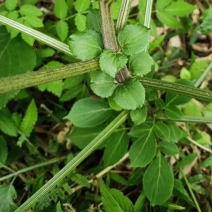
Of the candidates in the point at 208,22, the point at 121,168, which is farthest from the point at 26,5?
the point at 121,168

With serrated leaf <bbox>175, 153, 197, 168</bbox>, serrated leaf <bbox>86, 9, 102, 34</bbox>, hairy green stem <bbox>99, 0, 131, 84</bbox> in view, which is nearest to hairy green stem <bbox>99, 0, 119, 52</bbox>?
hairy green stem <bbox>99, 0, 131, 84</bbox>

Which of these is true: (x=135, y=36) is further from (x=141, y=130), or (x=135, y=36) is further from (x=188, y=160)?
(x=188, y=160)

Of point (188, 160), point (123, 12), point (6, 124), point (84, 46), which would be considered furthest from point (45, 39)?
point (188, 160)

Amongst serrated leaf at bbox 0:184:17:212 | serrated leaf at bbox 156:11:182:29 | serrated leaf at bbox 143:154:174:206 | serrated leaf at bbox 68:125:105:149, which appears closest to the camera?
serrated leaf at bbox 143:154:174:206

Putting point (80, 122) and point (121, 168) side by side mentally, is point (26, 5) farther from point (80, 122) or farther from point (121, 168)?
point (121, 168)

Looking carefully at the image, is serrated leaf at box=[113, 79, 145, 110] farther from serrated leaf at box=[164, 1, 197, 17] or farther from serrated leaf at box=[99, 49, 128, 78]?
serrated leaf at box=[164, 1, 197, 17]

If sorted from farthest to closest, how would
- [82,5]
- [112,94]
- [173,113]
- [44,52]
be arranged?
[44,52] < [82,5] < [173,113] < [112,94]
